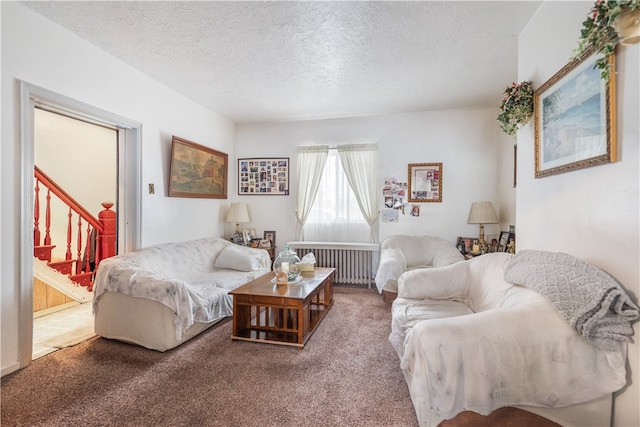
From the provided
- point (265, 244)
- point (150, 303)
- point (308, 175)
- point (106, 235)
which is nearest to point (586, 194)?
point (150, 303)

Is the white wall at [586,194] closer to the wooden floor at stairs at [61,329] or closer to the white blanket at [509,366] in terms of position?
the white blanket at [509,366]

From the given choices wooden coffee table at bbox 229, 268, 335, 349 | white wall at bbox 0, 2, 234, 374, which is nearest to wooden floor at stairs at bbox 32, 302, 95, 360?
white wall at bbox 0, 2, 234, 374

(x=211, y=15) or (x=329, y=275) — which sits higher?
(x=211, y=15)

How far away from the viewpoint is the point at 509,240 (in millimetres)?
3645

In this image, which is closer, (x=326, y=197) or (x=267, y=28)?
(x=267, y=28)

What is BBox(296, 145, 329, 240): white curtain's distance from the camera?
4.77 meters

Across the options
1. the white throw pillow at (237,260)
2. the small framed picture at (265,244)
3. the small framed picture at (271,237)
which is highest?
the small framed picture at (271,237)

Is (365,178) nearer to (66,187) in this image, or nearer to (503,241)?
(503,241)

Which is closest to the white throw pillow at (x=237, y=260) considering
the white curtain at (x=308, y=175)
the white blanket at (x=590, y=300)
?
the white curtain at (x=308, y=175)

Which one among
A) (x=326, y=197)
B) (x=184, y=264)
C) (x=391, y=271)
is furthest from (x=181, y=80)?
(x=391, y=271)

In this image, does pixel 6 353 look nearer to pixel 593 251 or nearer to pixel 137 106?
pixel 137 106

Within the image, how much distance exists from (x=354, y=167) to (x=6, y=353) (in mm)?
4061

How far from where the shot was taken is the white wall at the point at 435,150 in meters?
4.29

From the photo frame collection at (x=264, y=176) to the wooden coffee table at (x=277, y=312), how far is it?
7.30ft
